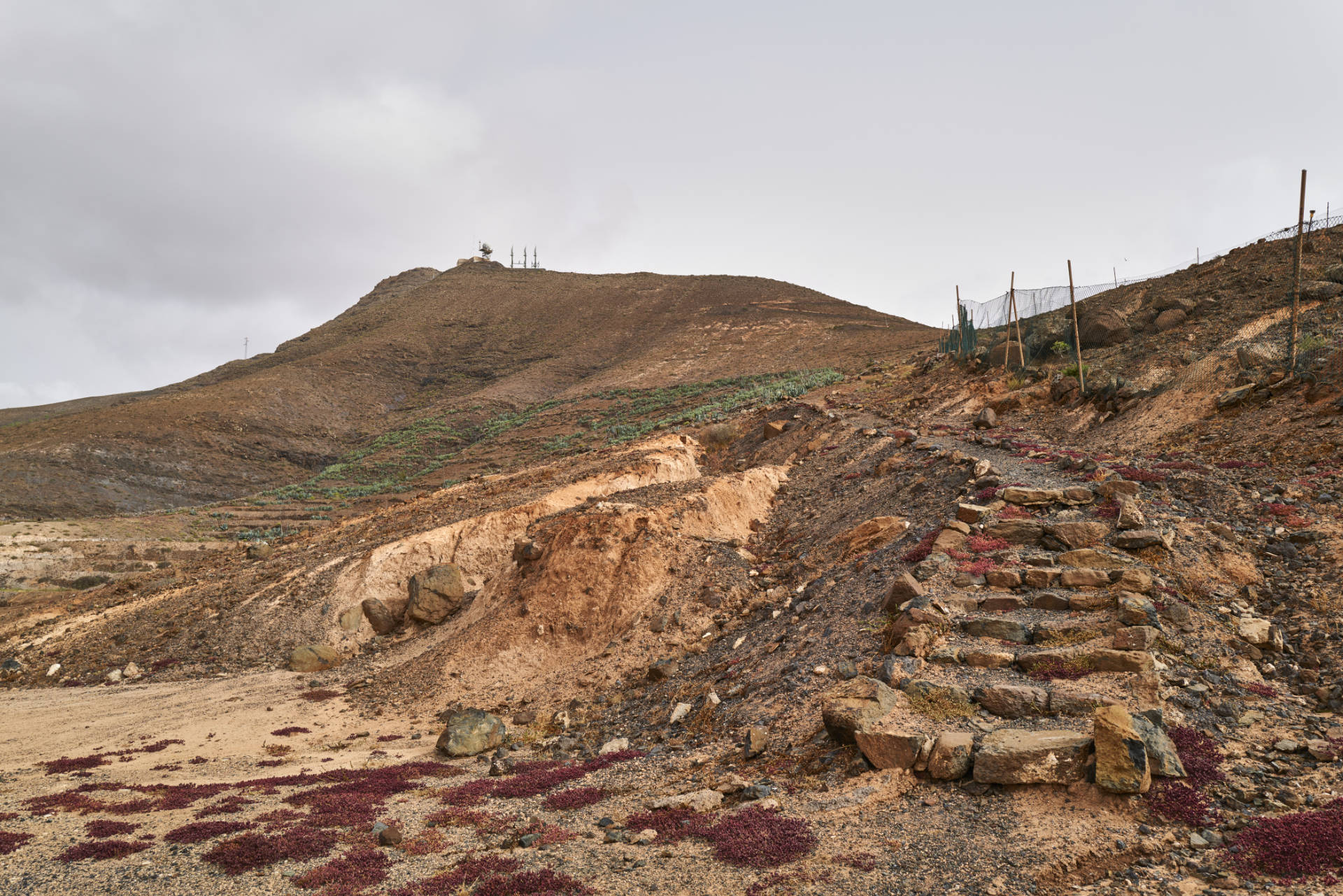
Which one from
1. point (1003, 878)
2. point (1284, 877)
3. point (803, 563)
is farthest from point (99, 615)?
point (1284, 877)

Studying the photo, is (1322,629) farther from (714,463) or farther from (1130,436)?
(714,463)

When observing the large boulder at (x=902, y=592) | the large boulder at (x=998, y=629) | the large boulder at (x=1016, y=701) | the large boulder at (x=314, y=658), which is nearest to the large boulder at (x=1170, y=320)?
the large boulder at (x=902, y=592)

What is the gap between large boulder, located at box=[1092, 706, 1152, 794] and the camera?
5902mm

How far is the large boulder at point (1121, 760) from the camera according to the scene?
5.90 metres

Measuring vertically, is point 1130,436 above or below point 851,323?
below

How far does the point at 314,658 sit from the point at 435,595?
3.05m

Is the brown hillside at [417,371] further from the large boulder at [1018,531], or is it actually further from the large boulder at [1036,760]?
the large boulder at [1036,760]

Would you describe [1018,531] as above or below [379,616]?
above

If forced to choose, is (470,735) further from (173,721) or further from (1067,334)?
(1067,334)

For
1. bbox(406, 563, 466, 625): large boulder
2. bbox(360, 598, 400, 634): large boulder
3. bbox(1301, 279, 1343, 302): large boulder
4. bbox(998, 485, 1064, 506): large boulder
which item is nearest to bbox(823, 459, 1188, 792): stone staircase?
bbox(998, 485, 1064, 506): large boulder

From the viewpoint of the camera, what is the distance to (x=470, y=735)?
37.0 ft

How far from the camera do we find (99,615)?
66.3 feet

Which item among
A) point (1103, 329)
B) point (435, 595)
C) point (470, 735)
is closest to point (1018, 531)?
point (470, 735)

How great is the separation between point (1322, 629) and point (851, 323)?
197 feet
